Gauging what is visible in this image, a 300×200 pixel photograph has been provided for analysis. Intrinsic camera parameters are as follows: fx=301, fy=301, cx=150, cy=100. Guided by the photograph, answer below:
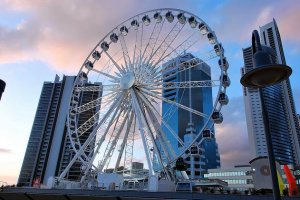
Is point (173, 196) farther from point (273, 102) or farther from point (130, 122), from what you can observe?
point (273, 102)

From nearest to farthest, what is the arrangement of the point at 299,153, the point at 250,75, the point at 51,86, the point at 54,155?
the point at 250,75 < the point at 54,155 < the point at 51,86 < the point at 299,153

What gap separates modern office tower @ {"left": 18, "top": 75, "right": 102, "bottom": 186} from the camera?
126188 millimetres

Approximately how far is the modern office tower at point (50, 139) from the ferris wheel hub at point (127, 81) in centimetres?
8328

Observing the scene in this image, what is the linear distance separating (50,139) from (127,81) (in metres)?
107

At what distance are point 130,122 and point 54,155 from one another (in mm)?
102982

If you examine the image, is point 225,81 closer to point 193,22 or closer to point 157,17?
point 193,22

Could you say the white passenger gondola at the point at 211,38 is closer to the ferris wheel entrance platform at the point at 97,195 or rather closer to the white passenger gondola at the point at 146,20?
the white passenger gondola at the point at 146,20

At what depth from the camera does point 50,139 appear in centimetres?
13212

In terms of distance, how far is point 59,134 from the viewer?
13150 cm

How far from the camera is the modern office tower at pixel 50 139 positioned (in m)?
126

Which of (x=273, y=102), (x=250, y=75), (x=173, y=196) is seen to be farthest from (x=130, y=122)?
(x=273, y=102)

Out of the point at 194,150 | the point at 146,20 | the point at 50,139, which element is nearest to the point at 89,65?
the point at 146,20

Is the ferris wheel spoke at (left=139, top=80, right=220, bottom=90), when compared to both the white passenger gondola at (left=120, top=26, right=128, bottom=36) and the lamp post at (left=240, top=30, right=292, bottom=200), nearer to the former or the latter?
the white passenger gondola at (left=120, top=26, right=128, bottom=36)

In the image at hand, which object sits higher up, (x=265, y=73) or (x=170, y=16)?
(x=170, y=16)
